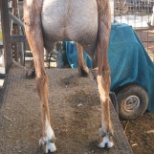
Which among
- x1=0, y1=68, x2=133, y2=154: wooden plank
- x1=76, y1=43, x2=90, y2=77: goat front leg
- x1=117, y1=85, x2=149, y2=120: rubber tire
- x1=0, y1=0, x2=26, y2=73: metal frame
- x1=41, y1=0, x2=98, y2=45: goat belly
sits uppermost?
A: x1=41, y1=0, x2=98, y2=45: goat belly

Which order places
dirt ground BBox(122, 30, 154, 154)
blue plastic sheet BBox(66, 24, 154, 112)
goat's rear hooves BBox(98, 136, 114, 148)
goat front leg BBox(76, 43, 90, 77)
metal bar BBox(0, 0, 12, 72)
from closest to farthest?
goat's rear hooves BBox(98, 136, 114, 148) → goat front leg BBox(76, 43, 90, 77) → metal bar BBox(0, 0, 12, 72) → dirt ground BBox(122, 30, 154, 154) → blue plastic sheet BBox(66, 24, 154, 112)

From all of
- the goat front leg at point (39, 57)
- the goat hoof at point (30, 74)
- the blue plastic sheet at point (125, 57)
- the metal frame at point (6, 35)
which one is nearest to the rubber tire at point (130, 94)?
the blue plastic sheet at point (125, 57)

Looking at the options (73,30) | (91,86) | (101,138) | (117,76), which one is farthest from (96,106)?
(117,76)

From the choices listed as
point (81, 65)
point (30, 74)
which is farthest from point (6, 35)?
point (81, 65)

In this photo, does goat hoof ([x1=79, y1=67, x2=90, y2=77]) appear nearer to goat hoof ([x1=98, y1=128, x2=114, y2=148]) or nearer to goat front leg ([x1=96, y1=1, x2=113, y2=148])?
goat front leg ([x1=96, y1=1, x2=113, y2=148])

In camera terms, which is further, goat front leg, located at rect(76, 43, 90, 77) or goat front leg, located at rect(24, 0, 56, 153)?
goat front leg, located at rect(76, 43, 90, 77)

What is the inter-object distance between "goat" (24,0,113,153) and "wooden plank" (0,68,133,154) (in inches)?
5.6

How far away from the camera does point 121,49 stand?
209 inches

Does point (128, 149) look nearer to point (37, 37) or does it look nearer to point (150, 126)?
point (37, 37)

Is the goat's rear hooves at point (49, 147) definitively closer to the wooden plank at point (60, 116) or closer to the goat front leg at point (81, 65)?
the wooden plank at point (60, 116)

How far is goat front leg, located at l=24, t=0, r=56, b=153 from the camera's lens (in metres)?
2.53

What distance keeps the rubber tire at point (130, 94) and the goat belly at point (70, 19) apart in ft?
9.43

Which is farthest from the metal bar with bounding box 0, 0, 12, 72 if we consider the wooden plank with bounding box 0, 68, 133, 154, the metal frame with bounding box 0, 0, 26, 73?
the wooden plank with bounding box 0, 68, 133, 154

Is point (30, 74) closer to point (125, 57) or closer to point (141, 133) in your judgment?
point (125, 57)
